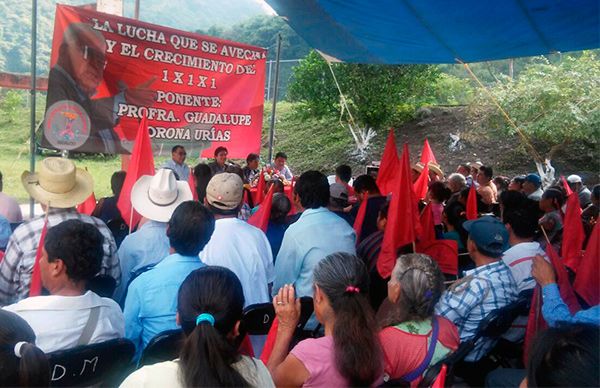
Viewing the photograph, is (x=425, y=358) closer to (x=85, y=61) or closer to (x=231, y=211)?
(x=231, y=211)

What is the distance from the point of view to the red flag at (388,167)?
5.29m

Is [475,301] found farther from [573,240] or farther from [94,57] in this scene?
[94,57]

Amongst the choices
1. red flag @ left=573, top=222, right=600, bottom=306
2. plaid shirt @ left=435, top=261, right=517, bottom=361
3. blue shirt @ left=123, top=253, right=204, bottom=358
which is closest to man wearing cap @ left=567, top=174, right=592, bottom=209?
red flag @ left=573, top=222, right=600, bottom=306

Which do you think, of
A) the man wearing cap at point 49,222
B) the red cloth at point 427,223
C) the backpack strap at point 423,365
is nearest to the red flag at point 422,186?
the red cloth at point 427,223

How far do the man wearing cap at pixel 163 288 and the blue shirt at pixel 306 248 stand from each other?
776 millimetres

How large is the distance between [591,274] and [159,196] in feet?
8.70

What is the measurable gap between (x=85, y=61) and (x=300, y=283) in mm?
4169

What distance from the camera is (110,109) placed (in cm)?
620

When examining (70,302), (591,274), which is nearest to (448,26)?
(591,274)

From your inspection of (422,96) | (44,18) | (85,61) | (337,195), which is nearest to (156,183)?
(337,195)

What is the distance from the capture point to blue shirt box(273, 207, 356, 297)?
9.93 feet

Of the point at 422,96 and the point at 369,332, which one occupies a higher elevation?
the point at 422,96

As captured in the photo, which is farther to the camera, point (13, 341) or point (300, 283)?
point (300, 283)

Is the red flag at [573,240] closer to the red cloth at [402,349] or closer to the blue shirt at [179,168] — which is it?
the red cloth at [402,349]
